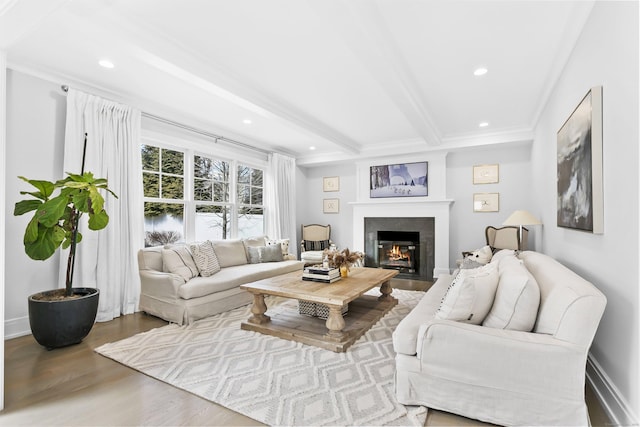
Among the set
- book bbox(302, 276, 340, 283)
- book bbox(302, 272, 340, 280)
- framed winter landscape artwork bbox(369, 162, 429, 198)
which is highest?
framed winter landscape artwork bbox(369, 162, 429, 198)

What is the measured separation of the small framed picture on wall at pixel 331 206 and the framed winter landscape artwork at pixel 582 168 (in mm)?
4434

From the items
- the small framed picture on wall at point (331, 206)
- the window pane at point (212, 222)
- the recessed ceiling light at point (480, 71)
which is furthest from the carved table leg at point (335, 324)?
the small framed picture on wall at point (331, 206)

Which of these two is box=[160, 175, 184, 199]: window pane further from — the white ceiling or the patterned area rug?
the patterned area rug

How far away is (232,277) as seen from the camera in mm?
3744

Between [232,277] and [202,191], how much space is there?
1.77 meters

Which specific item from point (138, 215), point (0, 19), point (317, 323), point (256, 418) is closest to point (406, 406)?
point (256, 418)

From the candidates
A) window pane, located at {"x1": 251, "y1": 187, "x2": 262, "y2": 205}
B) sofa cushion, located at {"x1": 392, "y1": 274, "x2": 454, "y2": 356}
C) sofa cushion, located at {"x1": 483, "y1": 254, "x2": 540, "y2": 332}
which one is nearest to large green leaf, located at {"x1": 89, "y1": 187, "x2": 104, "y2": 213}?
sofa cushion, located at {"x1": 392, "y1": 274, "x2": 454, "y2": 356}

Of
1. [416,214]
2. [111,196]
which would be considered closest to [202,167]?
[111,196]

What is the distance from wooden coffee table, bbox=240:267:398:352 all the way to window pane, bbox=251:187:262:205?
8.66 ft

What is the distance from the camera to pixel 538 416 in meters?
1.57

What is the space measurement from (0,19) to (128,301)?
9.32 ft

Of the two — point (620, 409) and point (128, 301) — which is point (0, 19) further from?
point (620, 409)

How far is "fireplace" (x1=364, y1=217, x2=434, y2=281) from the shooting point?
582cm

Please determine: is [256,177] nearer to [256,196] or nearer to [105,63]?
[256,196]
